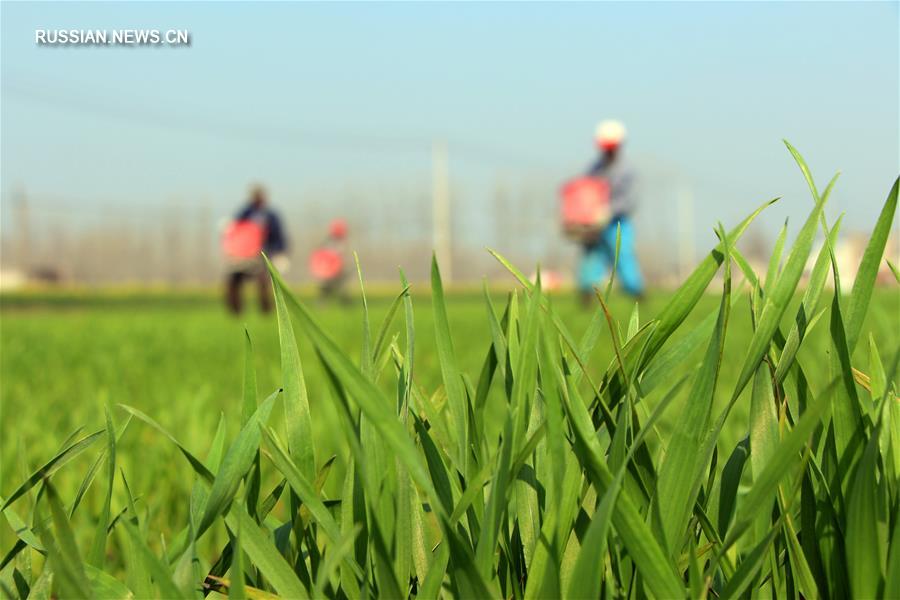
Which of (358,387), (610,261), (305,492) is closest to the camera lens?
(358,387)

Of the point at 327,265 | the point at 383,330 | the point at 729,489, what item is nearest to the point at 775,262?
the point at 729,489

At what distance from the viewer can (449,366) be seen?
647 millimetres

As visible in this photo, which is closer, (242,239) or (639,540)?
(639,540)

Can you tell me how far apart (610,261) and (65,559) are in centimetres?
957

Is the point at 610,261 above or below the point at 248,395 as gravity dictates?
→ below

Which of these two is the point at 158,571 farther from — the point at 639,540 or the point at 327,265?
the point at 327,265

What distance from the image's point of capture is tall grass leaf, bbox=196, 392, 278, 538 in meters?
0.62

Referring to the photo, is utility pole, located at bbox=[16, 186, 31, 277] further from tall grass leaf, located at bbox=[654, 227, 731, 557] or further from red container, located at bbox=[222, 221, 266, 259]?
tall grass leaf, located at bbox=[654, 227, 731, 557]

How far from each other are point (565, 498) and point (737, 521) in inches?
4.0

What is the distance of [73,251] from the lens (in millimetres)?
32625

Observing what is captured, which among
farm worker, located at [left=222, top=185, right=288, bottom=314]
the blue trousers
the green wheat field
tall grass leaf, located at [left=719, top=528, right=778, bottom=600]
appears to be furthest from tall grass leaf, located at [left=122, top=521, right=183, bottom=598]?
farm worker, located at [left=222, top=185, right=288, bottom=314]

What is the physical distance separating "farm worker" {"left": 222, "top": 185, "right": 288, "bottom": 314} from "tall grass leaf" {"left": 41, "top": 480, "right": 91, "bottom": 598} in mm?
10650

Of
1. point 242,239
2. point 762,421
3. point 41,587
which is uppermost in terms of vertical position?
point 762,421

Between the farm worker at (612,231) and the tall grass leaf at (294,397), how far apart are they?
8870 millimetres
